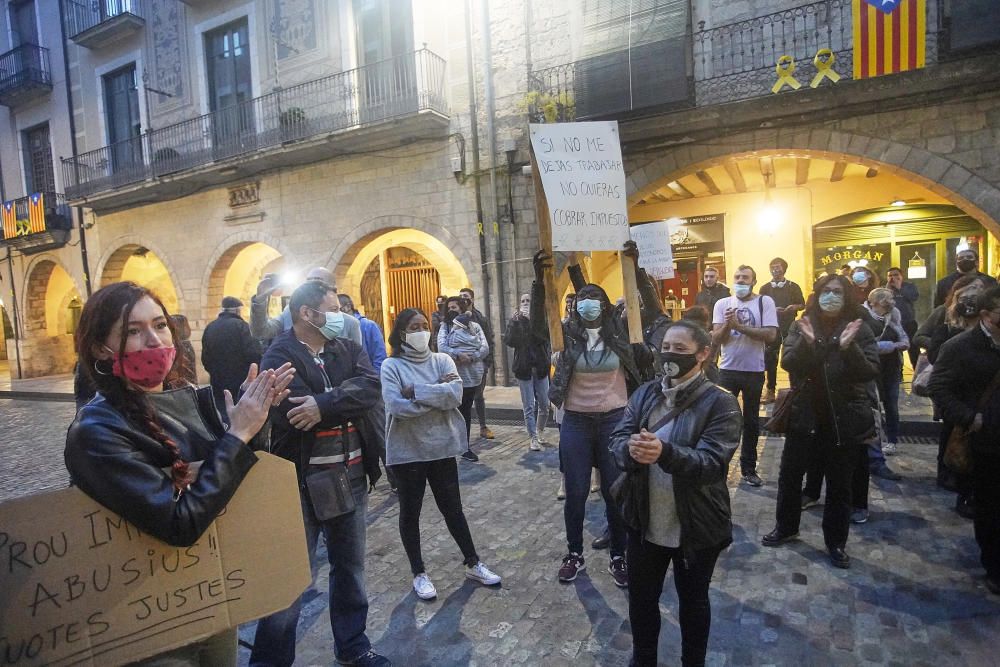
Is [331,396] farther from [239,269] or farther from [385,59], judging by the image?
[239,269]

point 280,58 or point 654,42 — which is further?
point 280,58

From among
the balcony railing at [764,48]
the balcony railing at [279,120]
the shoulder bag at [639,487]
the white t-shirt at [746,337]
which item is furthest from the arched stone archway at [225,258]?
the shoulder bag at [639,487]

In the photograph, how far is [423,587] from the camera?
11.8 ft

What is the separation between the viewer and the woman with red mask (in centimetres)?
153

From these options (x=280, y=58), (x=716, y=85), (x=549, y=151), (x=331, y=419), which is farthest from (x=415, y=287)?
(x=331, y=419)

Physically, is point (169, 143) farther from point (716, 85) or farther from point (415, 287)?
point (716, 85)

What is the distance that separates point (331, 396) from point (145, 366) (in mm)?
1108

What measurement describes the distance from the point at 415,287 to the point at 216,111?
6.31 m

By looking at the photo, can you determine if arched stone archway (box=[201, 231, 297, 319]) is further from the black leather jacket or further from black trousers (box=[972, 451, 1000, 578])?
black trousers (box=[972, 451, 1000, 578])

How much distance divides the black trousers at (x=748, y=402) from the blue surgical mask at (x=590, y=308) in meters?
2.16

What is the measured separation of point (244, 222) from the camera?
46.7 feet

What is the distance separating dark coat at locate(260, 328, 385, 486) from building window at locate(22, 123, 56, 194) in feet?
69.4

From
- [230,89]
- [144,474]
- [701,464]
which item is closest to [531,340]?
[701,464]

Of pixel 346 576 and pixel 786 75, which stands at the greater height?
pixel 786 75
